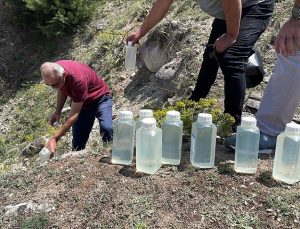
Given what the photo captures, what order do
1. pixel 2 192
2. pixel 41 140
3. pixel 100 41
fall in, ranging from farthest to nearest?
pixel 100 41, pixel 41 140, pixel 2 192

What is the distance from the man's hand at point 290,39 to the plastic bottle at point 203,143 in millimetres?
701

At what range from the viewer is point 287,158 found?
9.64 feet

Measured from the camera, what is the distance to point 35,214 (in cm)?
295

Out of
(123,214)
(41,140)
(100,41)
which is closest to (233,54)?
(123,214)

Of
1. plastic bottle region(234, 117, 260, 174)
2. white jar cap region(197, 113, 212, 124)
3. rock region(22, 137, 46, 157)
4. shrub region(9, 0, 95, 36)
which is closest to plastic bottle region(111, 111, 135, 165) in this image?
white jar cap region(197, 113, 212, 124)

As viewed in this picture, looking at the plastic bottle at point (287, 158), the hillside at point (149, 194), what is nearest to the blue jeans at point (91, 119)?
the hillside at point (149, 194)

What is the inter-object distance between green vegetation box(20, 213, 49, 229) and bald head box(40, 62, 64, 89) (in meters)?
1.78

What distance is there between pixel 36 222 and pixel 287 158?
1.64 m

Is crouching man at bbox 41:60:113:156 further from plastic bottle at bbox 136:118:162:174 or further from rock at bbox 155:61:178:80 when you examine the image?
rock at bbox 155:61:178:80

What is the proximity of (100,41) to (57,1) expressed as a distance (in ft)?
3.87

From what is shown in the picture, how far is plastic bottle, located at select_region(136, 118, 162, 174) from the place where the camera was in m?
2.98

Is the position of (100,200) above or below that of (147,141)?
below

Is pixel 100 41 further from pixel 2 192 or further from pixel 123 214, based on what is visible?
pixel 123 214

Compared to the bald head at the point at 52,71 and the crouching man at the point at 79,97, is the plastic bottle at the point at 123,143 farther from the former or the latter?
the bald head at the point at 52,71
